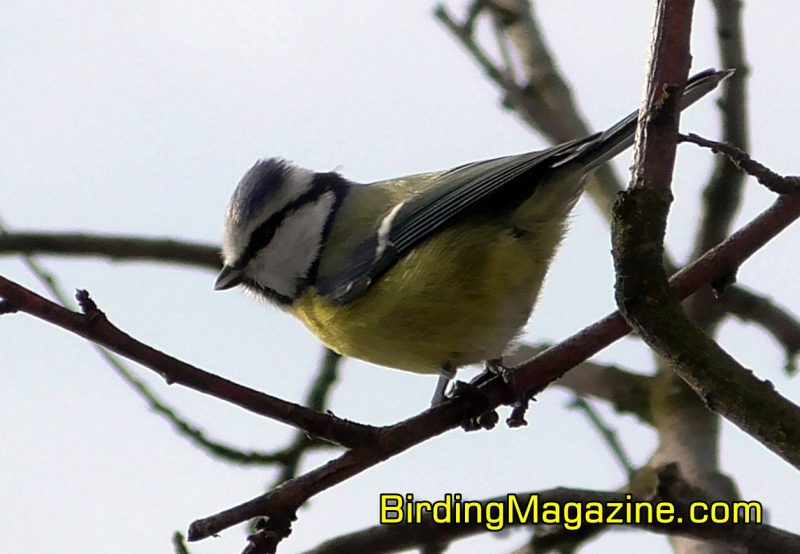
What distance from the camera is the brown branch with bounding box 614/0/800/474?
1.31 meters

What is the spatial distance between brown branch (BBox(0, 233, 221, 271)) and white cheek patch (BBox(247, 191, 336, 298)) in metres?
0.21

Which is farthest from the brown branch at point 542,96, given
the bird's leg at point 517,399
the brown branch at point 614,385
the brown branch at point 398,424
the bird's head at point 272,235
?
the brown branch at point 398,424

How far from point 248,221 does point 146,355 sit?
69.5 inches

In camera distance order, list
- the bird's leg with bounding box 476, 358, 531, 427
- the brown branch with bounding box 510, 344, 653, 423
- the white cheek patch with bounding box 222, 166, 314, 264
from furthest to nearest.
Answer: the white cheek patch with bounding box 222, 166, 314, 264 → the brown branch with bounding box 510, 344, 653, 423 → the bird's leg with bounding box 476, 358, 531, 427

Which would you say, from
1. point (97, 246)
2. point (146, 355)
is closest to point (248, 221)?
point (97, 246)

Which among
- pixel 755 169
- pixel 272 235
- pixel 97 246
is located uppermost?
pixel 272 235

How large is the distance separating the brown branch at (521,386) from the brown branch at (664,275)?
0.61ft

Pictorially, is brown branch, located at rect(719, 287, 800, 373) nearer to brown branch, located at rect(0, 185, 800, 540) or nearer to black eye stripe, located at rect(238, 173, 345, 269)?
brown branch, located at rect(0, 185, 800, 540)

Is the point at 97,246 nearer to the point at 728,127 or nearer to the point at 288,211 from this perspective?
the point at 288,211

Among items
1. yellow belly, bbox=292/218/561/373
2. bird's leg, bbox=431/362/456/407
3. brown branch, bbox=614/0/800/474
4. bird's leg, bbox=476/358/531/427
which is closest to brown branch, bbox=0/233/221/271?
yellow belly, bbox=292/218/561/373

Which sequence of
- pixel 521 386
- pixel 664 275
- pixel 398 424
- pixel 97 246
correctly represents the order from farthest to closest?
pixel 97 246
pixel 521 386
pixel 398 424
pixel 664 275

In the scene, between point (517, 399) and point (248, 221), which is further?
point (248, 221)

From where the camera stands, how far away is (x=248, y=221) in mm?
2963

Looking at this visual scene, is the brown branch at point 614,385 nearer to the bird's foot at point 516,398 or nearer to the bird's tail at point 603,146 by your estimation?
the bird's tail at point 603,146
